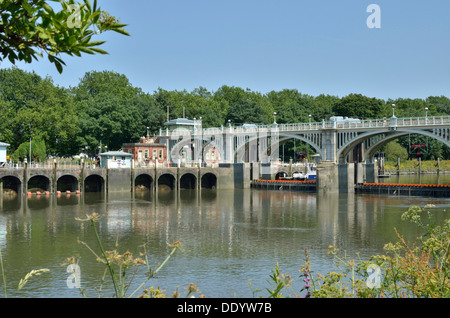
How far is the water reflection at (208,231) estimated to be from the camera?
27797 mm

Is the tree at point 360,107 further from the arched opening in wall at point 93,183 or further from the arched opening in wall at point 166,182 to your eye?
the arched opening in wall at point 93,183

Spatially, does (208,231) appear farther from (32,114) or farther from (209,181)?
(32,114)

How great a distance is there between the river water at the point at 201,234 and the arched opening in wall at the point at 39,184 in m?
5.10

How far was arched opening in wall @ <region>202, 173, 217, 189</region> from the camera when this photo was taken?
8394 cm

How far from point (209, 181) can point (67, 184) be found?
22.3 metres

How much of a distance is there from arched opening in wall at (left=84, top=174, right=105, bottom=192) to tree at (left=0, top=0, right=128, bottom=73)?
6636 cm

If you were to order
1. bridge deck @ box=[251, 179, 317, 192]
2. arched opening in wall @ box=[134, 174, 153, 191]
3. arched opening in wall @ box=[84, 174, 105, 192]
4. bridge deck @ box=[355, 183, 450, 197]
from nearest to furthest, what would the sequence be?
bridge deck @ box=[355, 183, 450, 197], arched opening in wall @ box=[84, 174, 105, 192], bridge deck @ box=[251, 179, 317, 192], arched opening in wall @ box=[134, 174, 153, 191]

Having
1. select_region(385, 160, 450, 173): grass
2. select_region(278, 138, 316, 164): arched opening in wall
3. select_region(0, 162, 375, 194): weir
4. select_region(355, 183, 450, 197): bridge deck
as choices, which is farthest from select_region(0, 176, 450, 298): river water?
select_region(385, 160, 450, 173): grass

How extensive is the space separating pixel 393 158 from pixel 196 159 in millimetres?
52584

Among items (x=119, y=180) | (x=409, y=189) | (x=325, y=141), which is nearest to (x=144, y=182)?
(x=119, y=180)

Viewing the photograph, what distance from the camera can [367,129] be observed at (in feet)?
240

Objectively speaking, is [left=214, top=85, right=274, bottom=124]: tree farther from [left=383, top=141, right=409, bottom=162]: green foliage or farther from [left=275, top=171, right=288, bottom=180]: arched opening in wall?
[left=383, top=141, right=409, bottom=162]: green foliage

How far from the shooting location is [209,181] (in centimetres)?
8462

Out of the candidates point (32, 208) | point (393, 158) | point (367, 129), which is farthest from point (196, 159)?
point (393, 158)
